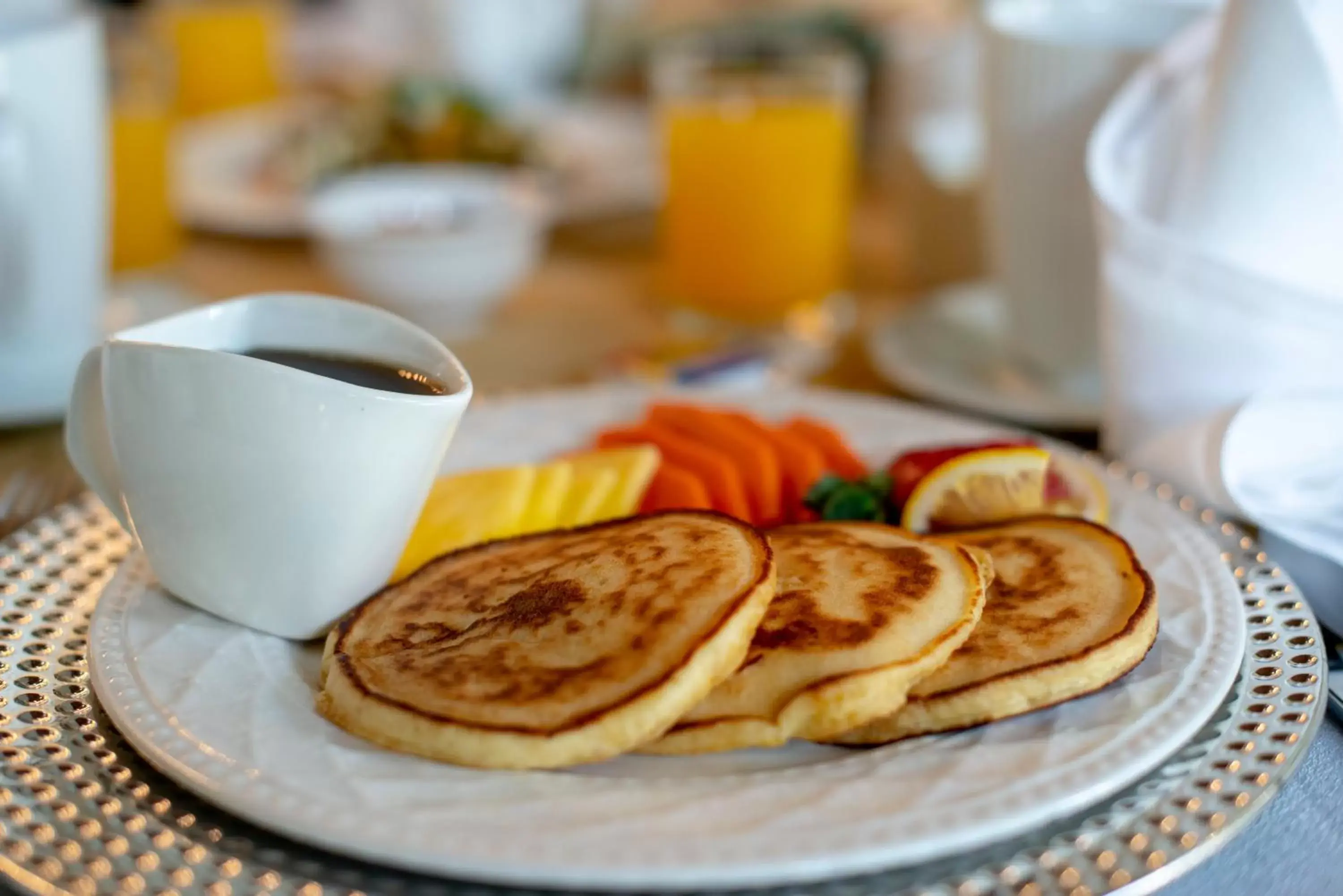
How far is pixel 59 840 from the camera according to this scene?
0.75 meters

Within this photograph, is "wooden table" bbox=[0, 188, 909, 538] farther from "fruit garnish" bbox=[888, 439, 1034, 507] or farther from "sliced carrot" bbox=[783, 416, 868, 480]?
"fruit garnish" bbox=[888, 439, 1034, 507]

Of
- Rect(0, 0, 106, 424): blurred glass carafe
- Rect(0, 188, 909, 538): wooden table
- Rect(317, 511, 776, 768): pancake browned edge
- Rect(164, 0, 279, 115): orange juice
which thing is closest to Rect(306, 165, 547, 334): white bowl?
Rect(0, 188, 909, 538): wooden table

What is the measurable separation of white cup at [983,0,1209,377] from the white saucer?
0.03m

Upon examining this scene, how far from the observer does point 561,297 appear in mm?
2160

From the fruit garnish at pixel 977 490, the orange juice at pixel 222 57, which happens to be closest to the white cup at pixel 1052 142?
the fruit garnish at pixel 977 490

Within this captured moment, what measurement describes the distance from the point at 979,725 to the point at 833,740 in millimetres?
94

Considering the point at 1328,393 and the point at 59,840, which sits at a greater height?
the point at 1328,393

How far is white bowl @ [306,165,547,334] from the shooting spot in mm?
1864

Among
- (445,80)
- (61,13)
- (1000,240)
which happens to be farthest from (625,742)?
(445,80)

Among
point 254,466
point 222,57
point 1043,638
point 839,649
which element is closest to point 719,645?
point 839,649

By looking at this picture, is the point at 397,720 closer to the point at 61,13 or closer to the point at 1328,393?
the point at 1328,393

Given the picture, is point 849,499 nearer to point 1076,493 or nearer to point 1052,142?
point 1076,493

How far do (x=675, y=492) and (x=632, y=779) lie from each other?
440 millimetres

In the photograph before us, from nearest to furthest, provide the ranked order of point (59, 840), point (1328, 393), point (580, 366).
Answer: point (59, 840)
point (1328, 393)
point (580, 366)
